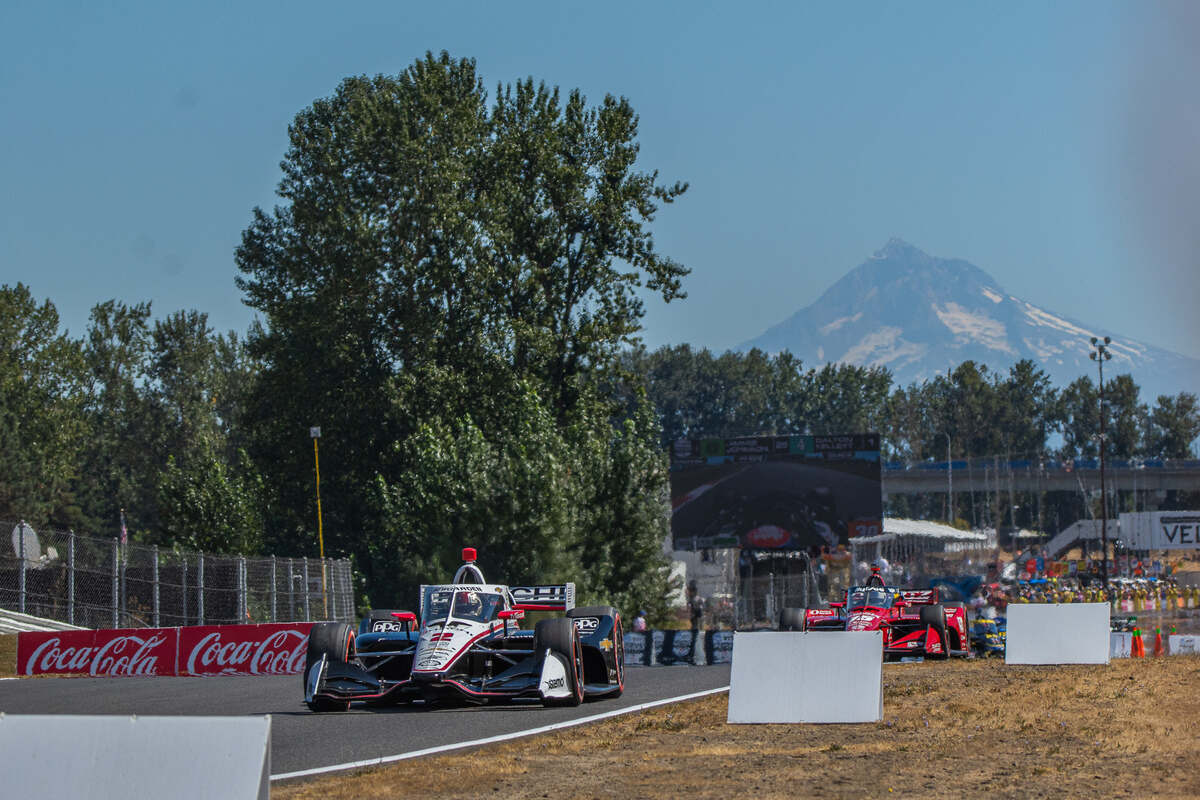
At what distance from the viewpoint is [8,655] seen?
31.4 metres

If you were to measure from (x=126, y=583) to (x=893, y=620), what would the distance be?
17390 millimetres

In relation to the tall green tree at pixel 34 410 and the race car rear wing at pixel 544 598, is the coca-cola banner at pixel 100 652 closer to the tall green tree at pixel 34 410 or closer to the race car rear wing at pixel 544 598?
the race car rear wing at pixel 544 598

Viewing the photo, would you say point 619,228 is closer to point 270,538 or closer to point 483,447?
point 483,447

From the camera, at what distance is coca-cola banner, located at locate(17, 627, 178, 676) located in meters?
28.4

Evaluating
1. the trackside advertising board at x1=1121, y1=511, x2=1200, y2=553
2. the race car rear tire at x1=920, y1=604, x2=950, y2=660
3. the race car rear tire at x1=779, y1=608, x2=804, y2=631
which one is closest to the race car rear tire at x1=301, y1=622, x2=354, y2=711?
the race car rear tire at x1=779, y1=608, x2=804, y2=631

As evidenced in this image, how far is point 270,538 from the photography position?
54125 mm

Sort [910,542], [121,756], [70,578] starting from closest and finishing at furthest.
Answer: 1. [121,756]
2. [70,578]
3. [910,542]

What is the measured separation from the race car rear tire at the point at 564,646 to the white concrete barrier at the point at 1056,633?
11924mm

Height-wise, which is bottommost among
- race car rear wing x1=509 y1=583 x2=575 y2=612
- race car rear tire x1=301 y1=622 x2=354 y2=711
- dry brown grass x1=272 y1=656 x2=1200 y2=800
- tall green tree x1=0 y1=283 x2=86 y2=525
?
dry brown grass x1=272 y1=656 x2=1200 y2=800

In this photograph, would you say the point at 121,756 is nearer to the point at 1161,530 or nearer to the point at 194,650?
the point at 194,650

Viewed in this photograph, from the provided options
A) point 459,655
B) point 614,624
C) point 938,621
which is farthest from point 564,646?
point 938,621

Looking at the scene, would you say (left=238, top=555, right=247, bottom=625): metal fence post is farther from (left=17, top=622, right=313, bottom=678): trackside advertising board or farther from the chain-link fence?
(left=17, top=622, right=313, bottom=678): trackside advertising board

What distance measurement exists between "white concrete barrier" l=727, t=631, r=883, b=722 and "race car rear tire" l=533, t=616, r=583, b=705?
2432 mm

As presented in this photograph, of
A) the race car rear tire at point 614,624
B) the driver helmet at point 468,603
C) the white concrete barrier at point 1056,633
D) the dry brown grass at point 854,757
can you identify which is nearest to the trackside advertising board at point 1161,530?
the white concrete barrier at point 1056,633
